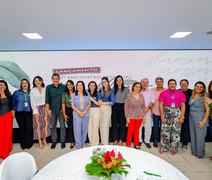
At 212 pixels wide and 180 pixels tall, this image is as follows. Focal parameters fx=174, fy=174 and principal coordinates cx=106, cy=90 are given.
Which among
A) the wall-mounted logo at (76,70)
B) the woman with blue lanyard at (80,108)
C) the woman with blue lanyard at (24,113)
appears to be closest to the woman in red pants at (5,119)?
the woman with blue lanyard at (24,113)

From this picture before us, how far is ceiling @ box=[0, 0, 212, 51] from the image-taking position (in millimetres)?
2005

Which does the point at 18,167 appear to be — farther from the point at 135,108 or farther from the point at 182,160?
the point at 182,160

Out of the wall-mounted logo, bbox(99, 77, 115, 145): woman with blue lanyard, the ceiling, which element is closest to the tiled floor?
bbox(99, 77, 115, 145): woman with blue lanyard

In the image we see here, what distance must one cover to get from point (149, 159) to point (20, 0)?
7.09 ft

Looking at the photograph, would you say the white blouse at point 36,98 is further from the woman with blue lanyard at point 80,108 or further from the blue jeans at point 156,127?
the blue jeans at point 156,127

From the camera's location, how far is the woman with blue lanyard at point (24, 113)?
3553mm

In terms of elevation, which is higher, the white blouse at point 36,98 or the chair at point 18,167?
the white blouse at point 36,98

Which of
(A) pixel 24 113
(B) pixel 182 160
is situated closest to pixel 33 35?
(A) pixel 24 113

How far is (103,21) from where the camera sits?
2.56 meters

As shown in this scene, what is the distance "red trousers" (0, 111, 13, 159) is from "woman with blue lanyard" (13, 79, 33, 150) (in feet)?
0.76

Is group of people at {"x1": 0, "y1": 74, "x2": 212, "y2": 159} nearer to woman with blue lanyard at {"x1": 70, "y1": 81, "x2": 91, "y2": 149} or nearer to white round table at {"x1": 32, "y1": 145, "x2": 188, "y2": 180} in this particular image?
woman with blue lanyard at {"x1": 70, "y1": 81, "x2": 91, "y2": 149}

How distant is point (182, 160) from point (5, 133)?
344cm

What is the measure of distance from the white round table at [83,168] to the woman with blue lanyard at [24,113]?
2.19m

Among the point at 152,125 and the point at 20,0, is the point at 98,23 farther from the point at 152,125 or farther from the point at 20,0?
the point at 152,125
